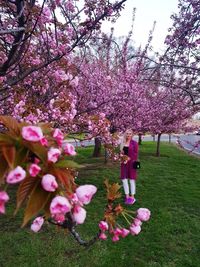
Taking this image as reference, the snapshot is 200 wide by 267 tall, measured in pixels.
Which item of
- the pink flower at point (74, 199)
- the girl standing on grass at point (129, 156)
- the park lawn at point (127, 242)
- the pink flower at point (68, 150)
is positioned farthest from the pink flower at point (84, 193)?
the girl standing on grass at point (129, 156)

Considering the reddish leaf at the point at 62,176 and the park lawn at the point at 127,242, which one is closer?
the reddish leaf at the point at 62,176

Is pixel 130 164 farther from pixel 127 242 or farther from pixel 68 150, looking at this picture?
pixel 68 150

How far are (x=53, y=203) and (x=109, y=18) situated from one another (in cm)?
349

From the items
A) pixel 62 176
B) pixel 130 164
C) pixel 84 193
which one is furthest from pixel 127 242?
pixel 62 176

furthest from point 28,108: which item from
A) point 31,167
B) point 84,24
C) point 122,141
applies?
point 122,141

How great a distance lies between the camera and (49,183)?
0.94 meters

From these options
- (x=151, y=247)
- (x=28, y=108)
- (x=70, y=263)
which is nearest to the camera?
(x=28, y=108)

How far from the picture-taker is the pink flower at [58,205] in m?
0.93

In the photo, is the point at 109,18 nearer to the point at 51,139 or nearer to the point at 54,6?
the point at 54,6

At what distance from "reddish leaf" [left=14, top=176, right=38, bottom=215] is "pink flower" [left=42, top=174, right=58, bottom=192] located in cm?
4

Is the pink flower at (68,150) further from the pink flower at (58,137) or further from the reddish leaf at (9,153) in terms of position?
the reddish leaf at (9,153)

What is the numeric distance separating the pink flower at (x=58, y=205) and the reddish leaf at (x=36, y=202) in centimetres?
3

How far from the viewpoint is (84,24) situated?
3998 mm

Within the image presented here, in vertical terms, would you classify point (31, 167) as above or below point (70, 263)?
above
